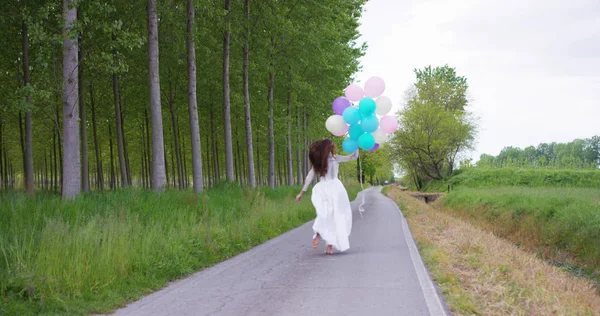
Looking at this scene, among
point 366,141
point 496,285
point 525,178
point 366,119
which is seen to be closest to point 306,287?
point 496,285

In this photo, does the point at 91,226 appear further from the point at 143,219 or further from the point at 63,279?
the point at 143,219

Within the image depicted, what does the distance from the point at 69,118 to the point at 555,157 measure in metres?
163

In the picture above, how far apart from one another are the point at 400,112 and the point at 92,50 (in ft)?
141

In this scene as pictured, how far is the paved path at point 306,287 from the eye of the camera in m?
5.09

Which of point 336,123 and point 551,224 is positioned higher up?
point 336,123

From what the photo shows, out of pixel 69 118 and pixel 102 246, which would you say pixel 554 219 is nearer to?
pixel 102 246

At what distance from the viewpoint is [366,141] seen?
10.4 m

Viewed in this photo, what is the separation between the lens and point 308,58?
2341 cm

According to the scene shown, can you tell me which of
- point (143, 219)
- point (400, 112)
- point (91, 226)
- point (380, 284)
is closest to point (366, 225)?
point (143, 219)

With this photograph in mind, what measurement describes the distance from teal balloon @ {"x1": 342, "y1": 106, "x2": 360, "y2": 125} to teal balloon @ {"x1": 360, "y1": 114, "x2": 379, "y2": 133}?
170mm

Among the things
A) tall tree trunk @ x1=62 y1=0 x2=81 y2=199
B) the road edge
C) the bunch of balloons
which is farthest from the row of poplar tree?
the road edge

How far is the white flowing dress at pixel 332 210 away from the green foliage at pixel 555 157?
3809 cm

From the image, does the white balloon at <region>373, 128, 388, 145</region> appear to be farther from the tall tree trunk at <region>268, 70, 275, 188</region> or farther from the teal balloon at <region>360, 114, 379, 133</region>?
the tall tree trunk at <region>268, 70, 275, 188</region>

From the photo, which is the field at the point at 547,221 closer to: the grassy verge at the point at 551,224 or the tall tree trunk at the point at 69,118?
the grassy verge at the point at 551,224
